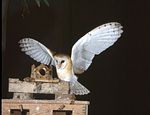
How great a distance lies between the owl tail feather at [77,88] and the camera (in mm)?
1416

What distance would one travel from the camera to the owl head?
141 cm

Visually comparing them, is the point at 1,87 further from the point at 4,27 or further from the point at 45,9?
the point at 45,9

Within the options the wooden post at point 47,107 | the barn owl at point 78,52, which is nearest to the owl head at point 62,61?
the barn owl at point 78,52

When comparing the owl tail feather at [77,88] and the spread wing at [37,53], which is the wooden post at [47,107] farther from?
the spread wing at [37,53]

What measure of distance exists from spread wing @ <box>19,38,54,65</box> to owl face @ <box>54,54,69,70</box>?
21 millimetres

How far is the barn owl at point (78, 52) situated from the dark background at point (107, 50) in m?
0.02

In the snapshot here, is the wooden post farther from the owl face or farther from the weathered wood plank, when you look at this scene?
the owl face

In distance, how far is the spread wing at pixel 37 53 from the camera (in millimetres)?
1414

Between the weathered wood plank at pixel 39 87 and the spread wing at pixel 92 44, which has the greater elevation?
the spread wing at pixel 92 44

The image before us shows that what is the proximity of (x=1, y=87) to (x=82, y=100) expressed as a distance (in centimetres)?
34

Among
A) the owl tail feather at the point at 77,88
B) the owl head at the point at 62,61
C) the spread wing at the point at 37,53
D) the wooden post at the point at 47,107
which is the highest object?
the spread wing at the point at 37,53

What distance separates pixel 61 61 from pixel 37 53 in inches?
4.3

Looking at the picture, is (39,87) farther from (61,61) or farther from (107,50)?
(107,50)

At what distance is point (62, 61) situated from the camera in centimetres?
142
